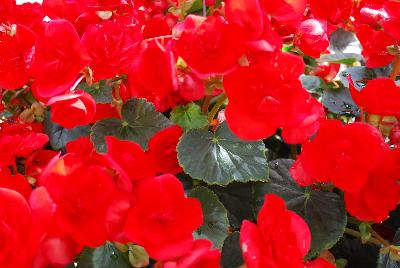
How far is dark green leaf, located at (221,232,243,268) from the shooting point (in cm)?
59

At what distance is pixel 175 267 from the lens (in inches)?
17.6

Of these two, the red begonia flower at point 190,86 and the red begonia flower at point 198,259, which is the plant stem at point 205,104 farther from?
the red begonia flower at point 198,259

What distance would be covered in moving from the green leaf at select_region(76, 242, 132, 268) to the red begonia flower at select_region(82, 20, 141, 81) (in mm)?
191

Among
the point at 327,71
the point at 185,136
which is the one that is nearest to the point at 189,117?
the point at 185,136

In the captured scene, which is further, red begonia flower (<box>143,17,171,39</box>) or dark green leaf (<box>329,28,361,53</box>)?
dark green leaf (<box>329,28,361,53</box>)

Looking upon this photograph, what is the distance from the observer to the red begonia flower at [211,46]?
51 cm

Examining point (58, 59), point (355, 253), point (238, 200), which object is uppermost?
point (58, 59)

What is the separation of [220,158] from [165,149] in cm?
7

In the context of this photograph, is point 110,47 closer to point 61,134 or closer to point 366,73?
point 61,134

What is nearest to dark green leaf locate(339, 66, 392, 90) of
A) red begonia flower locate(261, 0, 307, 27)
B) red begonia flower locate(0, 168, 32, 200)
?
red begonia flower locate(261, 0, 307, 27)

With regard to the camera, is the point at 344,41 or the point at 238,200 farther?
the point at 344,41

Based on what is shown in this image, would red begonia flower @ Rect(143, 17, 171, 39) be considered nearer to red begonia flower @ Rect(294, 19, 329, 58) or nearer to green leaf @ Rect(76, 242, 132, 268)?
red begonia flower @ Rect(294, 19, 329, 58)

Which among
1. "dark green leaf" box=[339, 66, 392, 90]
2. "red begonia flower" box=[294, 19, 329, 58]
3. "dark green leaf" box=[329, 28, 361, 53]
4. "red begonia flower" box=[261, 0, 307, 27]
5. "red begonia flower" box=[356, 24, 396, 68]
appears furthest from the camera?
"dark green leaf" box=[329, 28, 361, 53]

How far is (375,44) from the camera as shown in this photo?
30.5 inches
